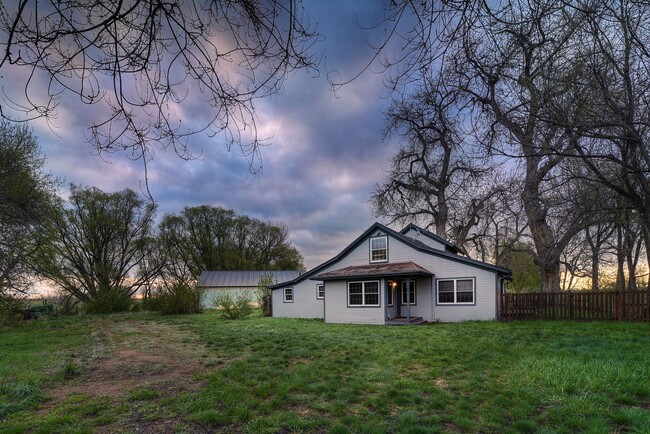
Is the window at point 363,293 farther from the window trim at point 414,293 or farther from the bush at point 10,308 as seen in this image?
the bush at point 10,308

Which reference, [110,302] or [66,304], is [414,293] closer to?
[110,302]

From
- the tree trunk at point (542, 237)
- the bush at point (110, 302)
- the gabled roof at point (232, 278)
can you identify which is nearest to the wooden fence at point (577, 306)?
the tree trunk at point (542, 237)

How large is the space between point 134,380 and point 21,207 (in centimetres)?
1253

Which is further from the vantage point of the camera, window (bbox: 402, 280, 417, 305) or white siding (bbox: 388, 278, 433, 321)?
window (bbox: 402, 280, 417, 305)

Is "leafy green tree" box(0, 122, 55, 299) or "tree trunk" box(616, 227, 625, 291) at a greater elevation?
"leafy green tree" box(0, 122, 55, 299)

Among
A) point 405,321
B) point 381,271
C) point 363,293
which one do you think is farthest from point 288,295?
point 405,321

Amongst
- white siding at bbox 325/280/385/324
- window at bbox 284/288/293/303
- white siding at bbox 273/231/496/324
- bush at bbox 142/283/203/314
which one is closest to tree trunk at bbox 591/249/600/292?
white siding at bbox 273/231/496/324

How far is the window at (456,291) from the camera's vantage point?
1728 cm

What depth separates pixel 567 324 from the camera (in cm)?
1401

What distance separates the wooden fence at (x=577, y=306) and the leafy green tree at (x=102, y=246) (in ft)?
88.9

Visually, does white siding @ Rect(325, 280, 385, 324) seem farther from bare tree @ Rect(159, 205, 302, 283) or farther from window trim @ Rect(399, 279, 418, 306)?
bare tree @ Rect(159, 205, 302, 283)

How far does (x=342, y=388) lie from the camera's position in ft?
18.9

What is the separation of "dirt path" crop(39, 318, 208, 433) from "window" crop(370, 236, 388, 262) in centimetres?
1198

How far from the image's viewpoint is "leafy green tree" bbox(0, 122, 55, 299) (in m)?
14.4
